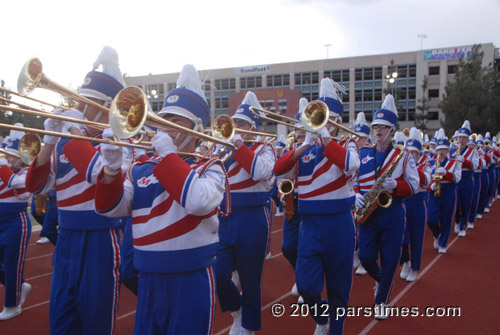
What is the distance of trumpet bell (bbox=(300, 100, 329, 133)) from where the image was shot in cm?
392

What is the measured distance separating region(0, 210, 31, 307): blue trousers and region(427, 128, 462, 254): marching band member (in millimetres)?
7059

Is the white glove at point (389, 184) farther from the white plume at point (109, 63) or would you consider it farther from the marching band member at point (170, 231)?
the white plume at point (109, 63)

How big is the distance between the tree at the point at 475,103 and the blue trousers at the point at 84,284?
31476 millimetres

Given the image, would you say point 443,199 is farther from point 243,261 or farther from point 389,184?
point 243,261

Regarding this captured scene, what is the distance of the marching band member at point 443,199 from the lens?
26.6 feet

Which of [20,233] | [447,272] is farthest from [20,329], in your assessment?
[447,272]

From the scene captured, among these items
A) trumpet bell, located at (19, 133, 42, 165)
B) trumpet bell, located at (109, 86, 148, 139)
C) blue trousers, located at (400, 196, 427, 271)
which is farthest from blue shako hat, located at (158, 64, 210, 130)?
blue trousers, located at (400, 196, 427, 271)

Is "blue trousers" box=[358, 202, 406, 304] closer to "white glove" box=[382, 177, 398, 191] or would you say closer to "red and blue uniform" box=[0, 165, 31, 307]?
"white glove" box=[382, 177, 398, 191]

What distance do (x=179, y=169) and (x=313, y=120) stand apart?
81.3 inches

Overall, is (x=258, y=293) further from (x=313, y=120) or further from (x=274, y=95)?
(x=274, y=95)

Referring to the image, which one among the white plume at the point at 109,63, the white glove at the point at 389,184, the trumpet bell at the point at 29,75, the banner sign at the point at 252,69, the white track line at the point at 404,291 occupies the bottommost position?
the white track line at the point at 404,291

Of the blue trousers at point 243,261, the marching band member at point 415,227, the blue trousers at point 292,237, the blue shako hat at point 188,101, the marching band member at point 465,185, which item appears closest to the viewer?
the blue shako hat at point 188,101

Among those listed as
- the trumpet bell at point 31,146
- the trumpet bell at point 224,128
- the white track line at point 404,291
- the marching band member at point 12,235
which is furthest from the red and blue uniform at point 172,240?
the marching band member at point 12,235

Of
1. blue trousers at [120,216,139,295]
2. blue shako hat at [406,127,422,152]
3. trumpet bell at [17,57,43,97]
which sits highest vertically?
trumpet bell at [17,57,43,97]
